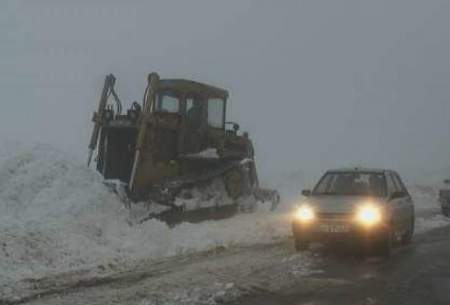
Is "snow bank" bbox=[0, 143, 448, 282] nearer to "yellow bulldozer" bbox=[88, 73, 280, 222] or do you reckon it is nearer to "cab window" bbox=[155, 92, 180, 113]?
"yellow bulldozer" bbox=[88, 73, 280, 222]

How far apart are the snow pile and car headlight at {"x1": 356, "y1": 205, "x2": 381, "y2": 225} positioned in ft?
9.45

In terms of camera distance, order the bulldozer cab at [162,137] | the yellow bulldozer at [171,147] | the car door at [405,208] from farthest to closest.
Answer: the bulldozer cab at [162,137], the yellow bulldozer at [171,147], the car door at [405,208]

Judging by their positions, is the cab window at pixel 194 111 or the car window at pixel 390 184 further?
the cab window at pixel 194 111

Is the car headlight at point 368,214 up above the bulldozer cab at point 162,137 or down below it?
below

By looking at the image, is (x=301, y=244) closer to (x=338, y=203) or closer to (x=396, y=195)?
(x=338, y=203)

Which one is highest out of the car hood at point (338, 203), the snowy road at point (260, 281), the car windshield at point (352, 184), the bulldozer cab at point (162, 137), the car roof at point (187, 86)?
the car roof at point (187, 86)

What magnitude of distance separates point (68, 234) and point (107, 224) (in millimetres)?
1471

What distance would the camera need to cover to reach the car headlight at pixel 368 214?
12805 millimetres

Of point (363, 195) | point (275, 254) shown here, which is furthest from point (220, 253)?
point (363, 195)

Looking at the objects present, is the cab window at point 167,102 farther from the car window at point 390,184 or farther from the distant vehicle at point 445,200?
the distant vehicle at point 445,200

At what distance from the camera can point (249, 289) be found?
Answer: 959 cm

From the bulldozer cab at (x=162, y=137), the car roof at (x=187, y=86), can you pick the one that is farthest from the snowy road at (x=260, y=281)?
the car roof at (x=187, y=86)

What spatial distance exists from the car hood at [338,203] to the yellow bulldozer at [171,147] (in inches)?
163

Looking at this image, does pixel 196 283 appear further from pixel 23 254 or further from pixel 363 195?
pixel 363 195
